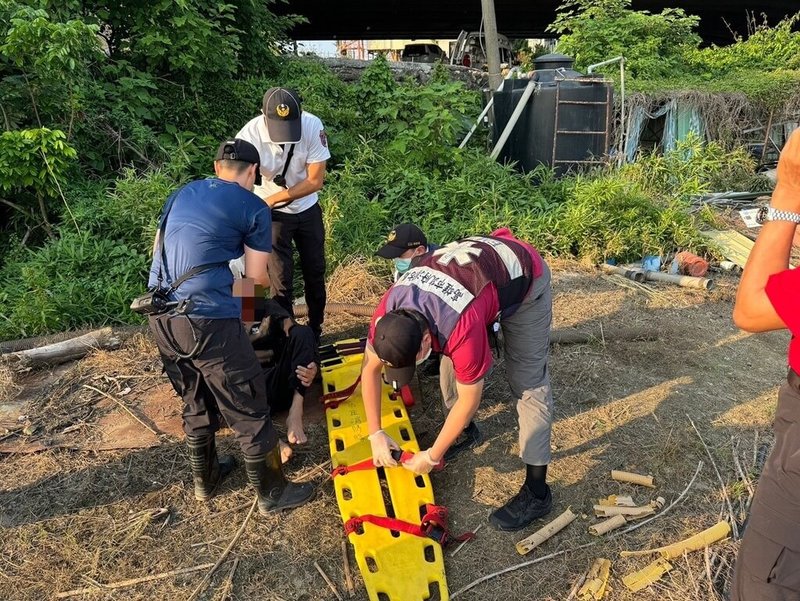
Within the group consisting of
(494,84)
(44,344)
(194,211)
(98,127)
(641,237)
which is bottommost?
(44,344)

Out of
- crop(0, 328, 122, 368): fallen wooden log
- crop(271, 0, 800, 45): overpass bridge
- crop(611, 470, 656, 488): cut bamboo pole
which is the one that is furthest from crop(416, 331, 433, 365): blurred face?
crop(271, 0, 800, 45): overpass bridge

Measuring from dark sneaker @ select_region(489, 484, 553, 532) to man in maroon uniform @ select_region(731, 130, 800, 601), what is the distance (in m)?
1.20

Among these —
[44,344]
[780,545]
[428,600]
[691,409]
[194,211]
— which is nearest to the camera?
[780,545]

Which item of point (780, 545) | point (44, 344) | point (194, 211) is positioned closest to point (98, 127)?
point (44, 344)

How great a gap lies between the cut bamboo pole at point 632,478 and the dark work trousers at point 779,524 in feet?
4.65

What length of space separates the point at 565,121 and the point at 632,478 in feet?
20.5

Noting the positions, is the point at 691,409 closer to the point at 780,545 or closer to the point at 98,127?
the point at 780,545

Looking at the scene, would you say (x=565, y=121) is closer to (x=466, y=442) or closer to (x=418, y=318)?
(x=466, y=442)

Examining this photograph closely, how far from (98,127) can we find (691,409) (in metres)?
6.28

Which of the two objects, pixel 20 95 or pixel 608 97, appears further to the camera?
pixel 608 97

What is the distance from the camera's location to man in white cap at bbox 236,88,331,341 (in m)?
3.39

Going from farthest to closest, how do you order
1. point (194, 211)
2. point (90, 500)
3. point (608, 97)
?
point (608, 97) → point (90, 500) → point (194, 211)

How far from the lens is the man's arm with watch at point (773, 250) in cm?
132

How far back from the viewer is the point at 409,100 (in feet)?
26.7
